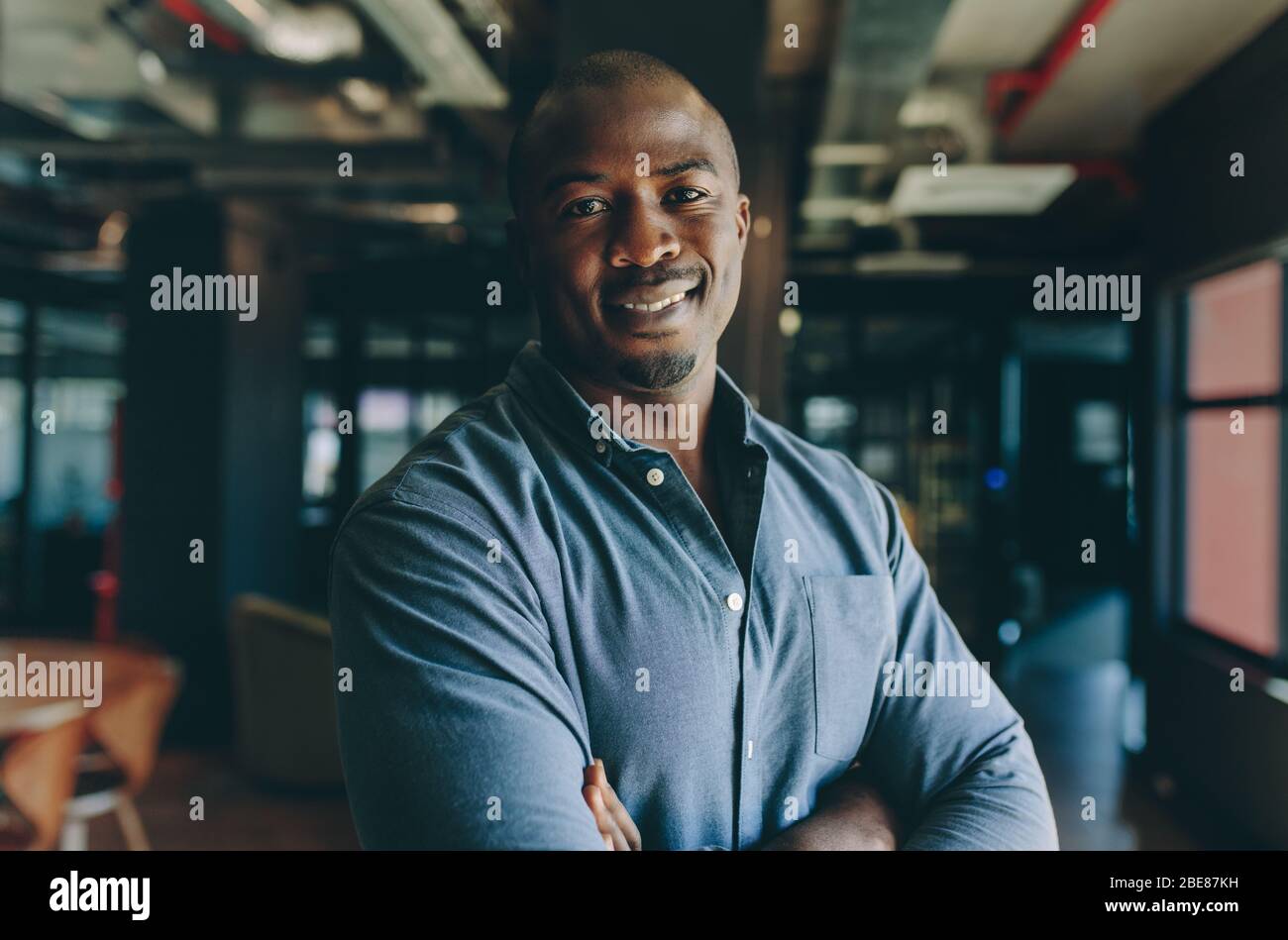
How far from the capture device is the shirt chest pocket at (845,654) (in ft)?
3.88

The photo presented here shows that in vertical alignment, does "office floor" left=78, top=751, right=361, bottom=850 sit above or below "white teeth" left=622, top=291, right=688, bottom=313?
below

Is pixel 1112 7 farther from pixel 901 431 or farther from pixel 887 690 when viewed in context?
pixel 887 690

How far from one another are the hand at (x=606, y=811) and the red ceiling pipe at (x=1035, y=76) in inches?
126

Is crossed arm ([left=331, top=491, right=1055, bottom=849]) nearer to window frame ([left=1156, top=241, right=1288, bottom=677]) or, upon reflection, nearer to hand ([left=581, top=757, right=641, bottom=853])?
hand ([left=581, top=757, right=641, bottom=853])

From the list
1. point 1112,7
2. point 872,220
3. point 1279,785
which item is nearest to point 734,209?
point 1112,7

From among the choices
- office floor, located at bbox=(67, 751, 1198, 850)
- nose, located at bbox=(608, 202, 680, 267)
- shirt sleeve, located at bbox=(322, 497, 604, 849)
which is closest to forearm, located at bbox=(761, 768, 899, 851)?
shirt sleeve, located at bbox=(322, 497, 604, 849)

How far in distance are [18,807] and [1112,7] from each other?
420cm

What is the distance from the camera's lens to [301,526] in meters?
5.79

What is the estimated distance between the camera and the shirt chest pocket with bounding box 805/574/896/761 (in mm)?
1182

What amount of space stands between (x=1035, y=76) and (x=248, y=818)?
4.58 meters

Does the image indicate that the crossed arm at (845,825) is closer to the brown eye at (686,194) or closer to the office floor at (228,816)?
the brown eye at (686,194)

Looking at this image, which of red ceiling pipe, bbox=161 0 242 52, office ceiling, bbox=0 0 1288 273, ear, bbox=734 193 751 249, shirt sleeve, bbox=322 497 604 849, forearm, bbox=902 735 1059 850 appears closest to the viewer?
shirt sleeve, bbox=322 497 604 849

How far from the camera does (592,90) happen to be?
1.17 meters
